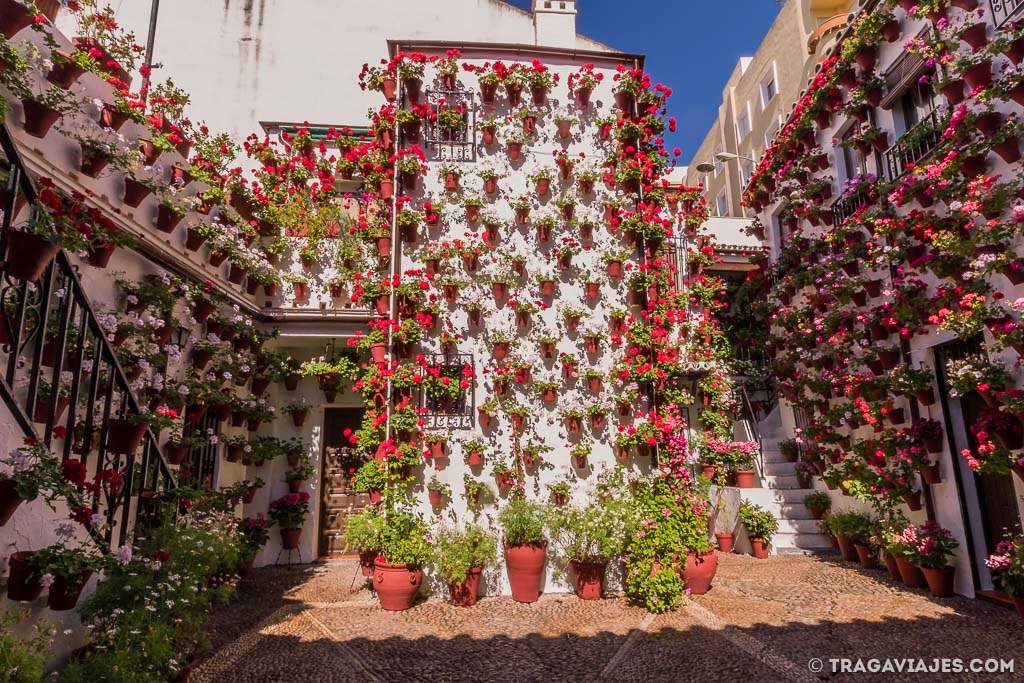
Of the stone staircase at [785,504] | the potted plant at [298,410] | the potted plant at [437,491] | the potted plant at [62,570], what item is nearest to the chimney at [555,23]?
the potted plant at [298,410]

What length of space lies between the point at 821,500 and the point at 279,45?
44.7ft

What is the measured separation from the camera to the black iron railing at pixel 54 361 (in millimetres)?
3254

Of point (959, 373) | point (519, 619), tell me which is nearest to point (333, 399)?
point (519, 619)

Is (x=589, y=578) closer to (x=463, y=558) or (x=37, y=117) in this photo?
(x=463, y=558)

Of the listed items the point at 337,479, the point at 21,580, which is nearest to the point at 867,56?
the point at 337,479

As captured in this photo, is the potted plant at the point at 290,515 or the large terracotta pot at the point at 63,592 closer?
the large terracotta pot at the point at 63,592

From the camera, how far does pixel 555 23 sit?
10.8 m

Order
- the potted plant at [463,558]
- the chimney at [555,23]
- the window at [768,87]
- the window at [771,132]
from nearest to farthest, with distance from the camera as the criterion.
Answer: the potted plant at [463,558] < the chimney at [555,23] < the window at [771,132] < the window at [768,87]

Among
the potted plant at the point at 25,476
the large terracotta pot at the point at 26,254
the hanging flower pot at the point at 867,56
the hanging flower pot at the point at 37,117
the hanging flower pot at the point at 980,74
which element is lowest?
the potted plant at the point at 25,476

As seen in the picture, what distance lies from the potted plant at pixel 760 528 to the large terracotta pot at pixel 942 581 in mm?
2526

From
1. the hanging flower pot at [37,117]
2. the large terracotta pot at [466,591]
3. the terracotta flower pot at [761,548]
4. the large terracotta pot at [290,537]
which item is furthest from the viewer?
the terracotta flower pot at [761,548]

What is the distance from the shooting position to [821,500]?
9352 mm

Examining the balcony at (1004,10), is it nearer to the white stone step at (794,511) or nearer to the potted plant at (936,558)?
the potted plant at (936,558)

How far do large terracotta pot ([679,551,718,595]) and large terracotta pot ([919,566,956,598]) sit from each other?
2.51 metres
